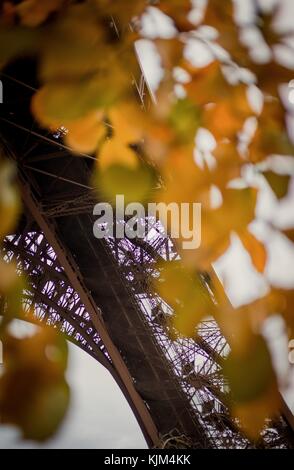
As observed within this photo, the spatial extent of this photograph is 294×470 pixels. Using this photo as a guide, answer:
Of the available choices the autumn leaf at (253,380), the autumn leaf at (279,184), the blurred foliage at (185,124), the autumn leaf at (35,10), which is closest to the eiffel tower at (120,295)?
the autumn leaf at (35,10)

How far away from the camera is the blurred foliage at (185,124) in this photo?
5.04 feet

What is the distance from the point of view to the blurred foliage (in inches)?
60.5

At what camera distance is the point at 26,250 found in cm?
1318

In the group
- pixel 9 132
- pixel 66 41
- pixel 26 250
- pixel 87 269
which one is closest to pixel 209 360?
pixel 87 269

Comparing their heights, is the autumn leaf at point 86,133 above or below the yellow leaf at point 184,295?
above

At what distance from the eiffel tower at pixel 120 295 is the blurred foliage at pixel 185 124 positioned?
24.4ft

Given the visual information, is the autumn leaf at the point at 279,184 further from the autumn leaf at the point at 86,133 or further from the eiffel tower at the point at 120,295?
the eiffel tower at the point at 120,295

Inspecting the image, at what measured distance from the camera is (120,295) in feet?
39.9

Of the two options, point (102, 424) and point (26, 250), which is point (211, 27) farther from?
point (102, 424)

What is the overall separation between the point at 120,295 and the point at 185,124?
1045cm

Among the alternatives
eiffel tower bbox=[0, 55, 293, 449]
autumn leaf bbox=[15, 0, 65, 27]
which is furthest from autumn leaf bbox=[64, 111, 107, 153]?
eiffel tower bbox=[0, 55, 293, 449]

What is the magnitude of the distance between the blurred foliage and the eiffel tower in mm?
7446

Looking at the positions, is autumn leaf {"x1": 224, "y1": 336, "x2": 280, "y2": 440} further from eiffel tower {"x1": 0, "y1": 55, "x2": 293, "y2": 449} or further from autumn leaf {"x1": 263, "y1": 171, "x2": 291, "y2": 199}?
eiffel tower {"x1": 0, "y1": 55, "x2": 293, "y2": 449}

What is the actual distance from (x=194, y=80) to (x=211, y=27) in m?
0.27
